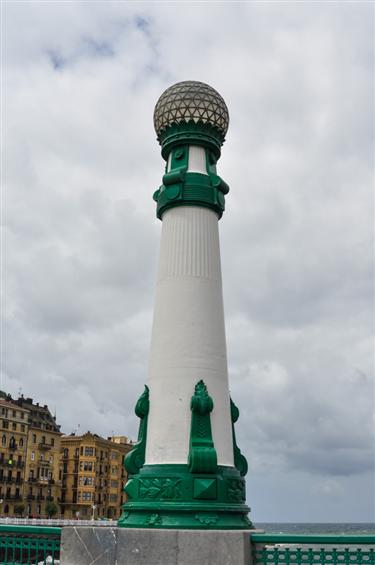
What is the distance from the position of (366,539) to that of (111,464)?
10055 cm

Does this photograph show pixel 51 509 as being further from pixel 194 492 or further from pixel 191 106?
pixel 191 106

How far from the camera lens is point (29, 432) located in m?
93.3

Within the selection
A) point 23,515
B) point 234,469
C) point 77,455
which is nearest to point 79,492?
point 77,455

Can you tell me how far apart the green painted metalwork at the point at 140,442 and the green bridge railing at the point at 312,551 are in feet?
8.87

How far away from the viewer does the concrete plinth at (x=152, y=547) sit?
936 centimetres

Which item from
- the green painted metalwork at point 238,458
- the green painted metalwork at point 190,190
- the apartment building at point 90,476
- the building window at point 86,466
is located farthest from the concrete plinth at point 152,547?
the building window at point 86,466

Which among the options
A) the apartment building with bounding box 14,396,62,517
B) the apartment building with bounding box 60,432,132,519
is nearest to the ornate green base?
the apartment building with bounding box 14,396,62,517

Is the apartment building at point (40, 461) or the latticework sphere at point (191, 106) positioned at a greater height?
the apartment building at point (40, 461)

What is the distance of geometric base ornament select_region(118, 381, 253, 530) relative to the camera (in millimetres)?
10172

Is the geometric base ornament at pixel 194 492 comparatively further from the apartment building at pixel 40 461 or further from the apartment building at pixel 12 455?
the apartment building at pixel 40 461

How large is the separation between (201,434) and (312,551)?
278 centimetres

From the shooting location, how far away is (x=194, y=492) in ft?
33.9

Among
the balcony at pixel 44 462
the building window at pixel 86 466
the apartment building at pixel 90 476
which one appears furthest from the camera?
the building window at pixel 86 466

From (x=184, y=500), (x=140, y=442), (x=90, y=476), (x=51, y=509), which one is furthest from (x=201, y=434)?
(x=90, y=476)
